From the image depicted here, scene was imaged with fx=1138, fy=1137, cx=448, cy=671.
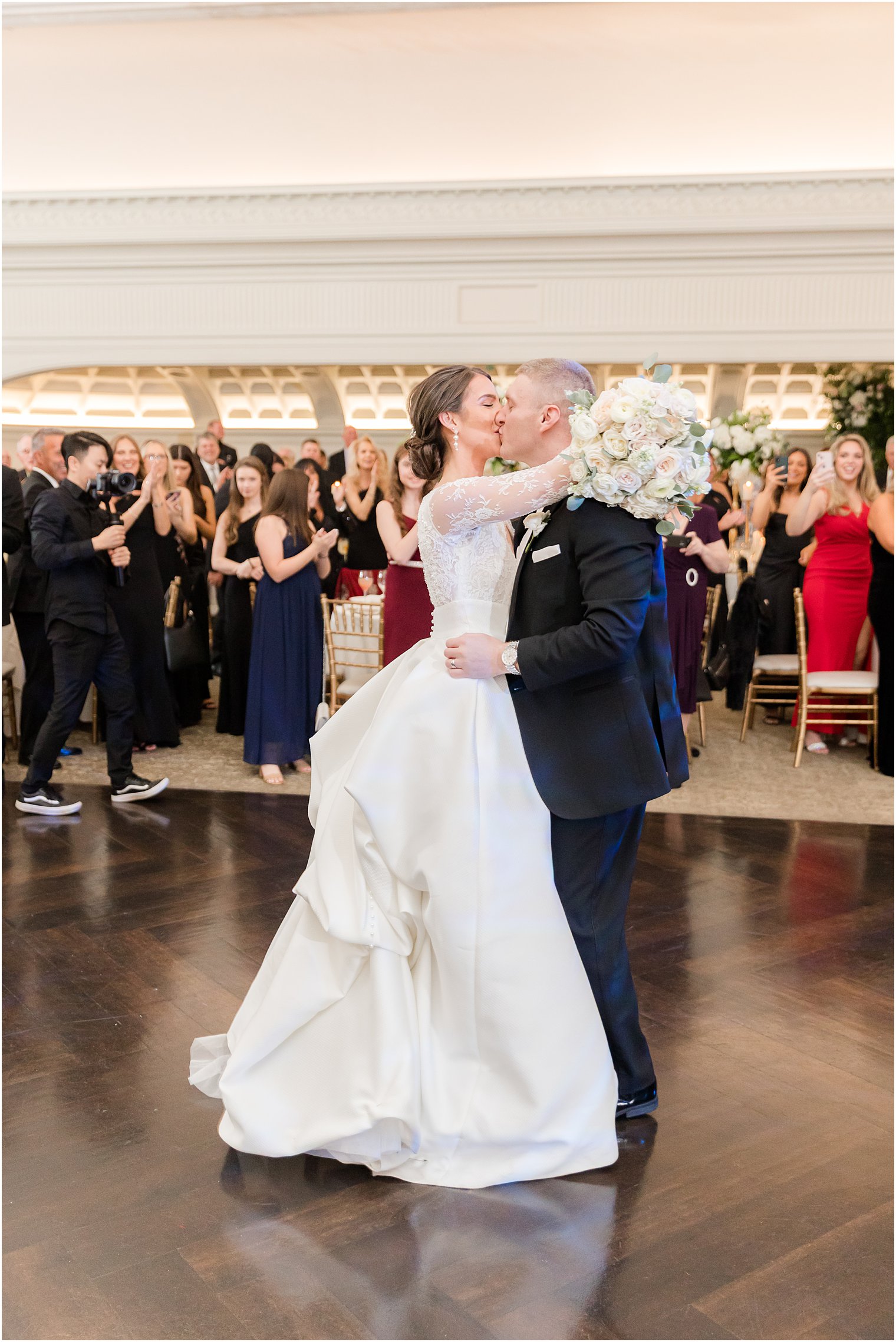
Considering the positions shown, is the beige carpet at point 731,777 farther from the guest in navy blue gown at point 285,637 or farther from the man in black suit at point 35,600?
the man in black suit at point 35,600

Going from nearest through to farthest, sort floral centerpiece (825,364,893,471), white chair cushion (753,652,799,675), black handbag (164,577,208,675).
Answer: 1. black handbag (164,577,208,675)
2. white chair cushion (753,652,799,675)
3. floral centerpiece (825,364,893,471)

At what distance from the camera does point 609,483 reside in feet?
7.45

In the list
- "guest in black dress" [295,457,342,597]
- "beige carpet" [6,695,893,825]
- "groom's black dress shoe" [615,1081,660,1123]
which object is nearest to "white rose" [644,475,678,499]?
"groom's black dress shoe" [615,1081,660,1123]

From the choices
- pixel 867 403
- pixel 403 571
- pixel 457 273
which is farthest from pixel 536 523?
pixel 867 403

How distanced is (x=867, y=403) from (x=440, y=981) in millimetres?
7844

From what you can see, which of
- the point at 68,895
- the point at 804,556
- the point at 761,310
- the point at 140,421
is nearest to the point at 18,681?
the point at 68,895

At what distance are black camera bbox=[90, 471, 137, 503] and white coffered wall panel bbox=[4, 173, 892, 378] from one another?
4114mm

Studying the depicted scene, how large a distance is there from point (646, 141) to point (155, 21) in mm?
4005

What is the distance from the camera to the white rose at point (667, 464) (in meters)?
2.27

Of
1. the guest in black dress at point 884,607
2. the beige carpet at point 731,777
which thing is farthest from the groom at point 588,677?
the guest in black dress at point 884,607

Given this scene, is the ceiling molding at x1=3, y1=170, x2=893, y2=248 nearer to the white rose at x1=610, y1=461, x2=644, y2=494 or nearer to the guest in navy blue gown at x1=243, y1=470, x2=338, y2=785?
the guest in navy blue gown at x1=243, y1=470, x2=338, y2=785

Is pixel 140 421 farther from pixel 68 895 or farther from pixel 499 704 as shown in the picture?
pixel 499 704

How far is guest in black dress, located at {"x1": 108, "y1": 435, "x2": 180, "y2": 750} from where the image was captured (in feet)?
20.4

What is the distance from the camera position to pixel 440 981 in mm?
2447
